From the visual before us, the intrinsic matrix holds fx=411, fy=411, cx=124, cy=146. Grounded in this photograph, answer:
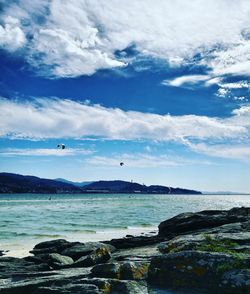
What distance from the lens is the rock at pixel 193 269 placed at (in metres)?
8.72

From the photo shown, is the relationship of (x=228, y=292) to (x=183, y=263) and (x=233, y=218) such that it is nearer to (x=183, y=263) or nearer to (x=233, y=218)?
(x=183, y=263)

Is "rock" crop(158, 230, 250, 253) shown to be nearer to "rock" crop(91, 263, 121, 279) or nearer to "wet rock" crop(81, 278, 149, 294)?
"rock" crop(91, 263, 121, 279)

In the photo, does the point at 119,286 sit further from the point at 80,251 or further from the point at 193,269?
the point at 80,251

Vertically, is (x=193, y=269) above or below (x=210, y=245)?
below

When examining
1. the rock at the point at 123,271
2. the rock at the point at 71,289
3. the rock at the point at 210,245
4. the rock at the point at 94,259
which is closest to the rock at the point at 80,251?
the rock at the point at 94,259

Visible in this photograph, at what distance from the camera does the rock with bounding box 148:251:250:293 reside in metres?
8.72

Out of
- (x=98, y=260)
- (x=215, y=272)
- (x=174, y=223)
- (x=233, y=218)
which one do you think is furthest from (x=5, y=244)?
(x=215, y=272)

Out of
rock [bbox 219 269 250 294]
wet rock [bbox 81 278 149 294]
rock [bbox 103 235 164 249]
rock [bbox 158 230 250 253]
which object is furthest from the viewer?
rock [bbox 103 235 164 249]

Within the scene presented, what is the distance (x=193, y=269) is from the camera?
890 centimetres

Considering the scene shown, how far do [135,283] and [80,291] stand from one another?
3.92ft

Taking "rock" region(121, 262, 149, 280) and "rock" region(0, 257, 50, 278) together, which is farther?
"rock" region(0, 257, 50, 278)

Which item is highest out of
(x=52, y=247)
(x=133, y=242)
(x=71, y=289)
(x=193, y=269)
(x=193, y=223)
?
(x=193, y=223)

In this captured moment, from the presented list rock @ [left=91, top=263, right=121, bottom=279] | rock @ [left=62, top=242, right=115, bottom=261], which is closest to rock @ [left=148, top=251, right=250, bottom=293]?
rock @ [left=91, top=263, right=121, bottom=279]

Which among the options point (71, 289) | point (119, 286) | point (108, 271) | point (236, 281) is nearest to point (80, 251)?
point (108, 271)
